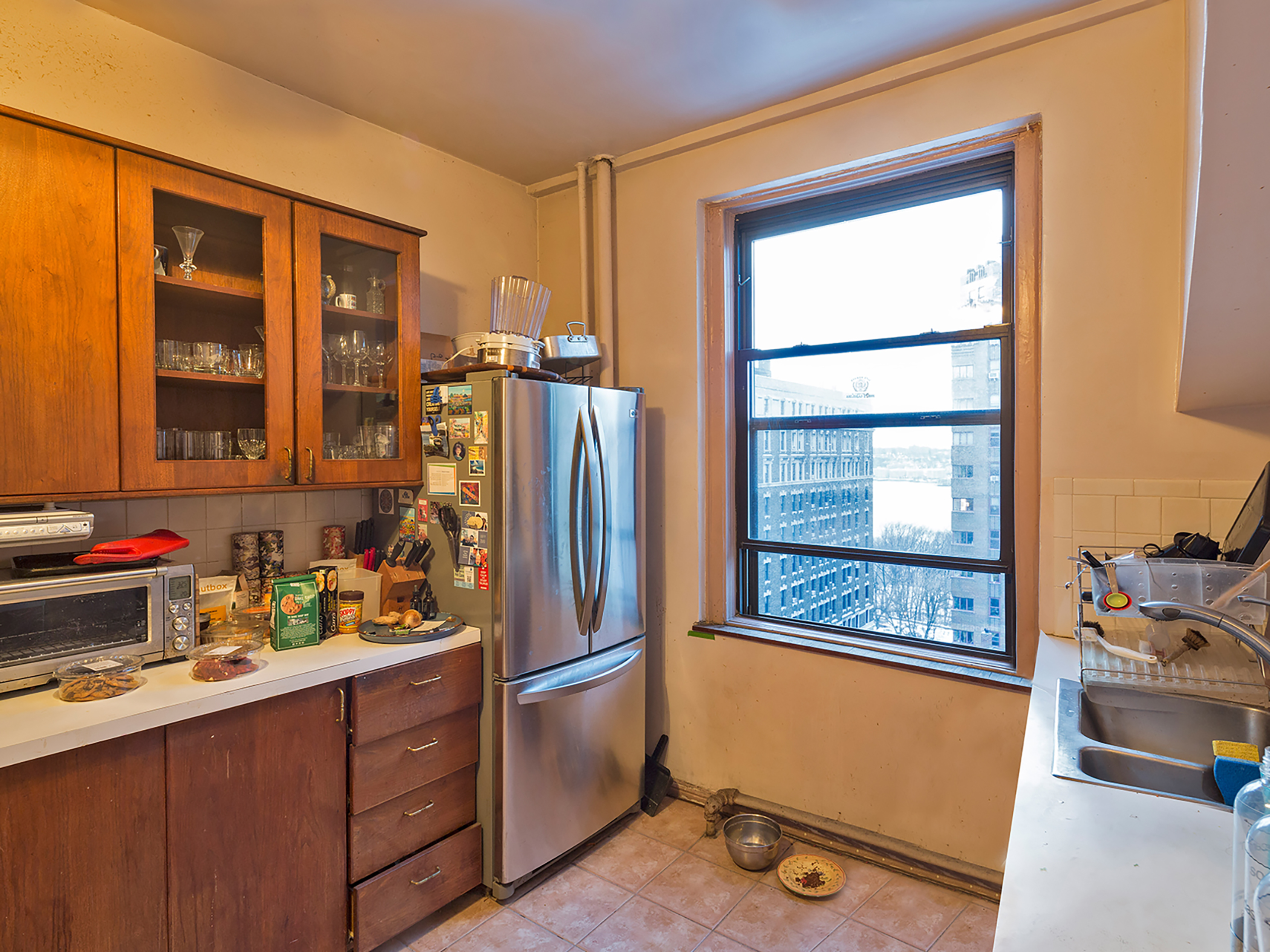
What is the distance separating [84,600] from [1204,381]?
9.18 feet

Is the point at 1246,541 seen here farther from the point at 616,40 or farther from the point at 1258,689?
the point at 616,40

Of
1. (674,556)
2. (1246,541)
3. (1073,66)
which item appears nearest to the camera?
(1246,541)

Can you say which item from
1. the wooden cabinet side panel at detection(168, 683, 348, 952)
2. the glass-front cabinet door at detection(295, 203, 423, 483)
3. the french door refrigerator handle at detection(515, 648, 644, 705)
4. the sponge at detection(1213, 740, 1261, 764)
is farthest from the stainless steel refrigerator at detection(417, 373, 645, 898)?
the sponge at detection(1213, 740, 1261, 764)

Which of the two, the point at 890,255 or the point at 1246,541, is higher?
the point at 890,255

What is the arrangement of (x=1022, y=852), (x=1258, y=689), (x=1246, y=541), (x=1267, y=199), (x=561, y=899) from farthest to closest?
1. (x=561, y=899)
2. (x=1246, y=541)
3. (x=1258, y=689)
4. (x=1267, y=199)
5. (x=1022, y=852)

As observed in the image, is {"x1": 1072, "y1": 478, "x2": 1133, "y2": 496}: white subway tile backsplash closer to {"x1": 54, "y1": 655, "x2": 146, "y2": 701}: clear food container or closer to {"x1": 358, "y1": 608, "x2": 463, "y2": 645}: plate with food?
{"x1": 358, "y1": 608, "x2": 463, "y2": 645}: plate with food

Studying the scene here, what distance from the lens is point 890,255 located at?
248 centimetres

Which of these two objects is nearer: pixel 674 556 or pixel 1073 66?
pixel 1073 66

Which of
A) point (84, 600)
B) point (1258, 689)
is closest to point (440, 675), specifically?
point (84, 600)

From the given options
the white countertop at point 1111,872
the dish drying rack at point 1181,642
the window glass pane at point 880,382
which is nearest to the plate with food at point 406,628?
the window glass pane at point 880,382

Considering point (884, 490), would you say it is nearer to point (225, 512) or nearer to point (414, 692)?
point (414, 692)

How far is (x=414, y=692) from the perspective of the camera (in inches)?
78.6

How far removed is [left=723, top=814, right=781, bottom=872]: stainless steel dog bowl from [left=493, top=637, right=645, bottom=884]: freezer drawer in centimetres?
40

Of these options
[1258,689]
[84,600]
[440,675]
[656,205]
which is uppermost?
[656,205]
